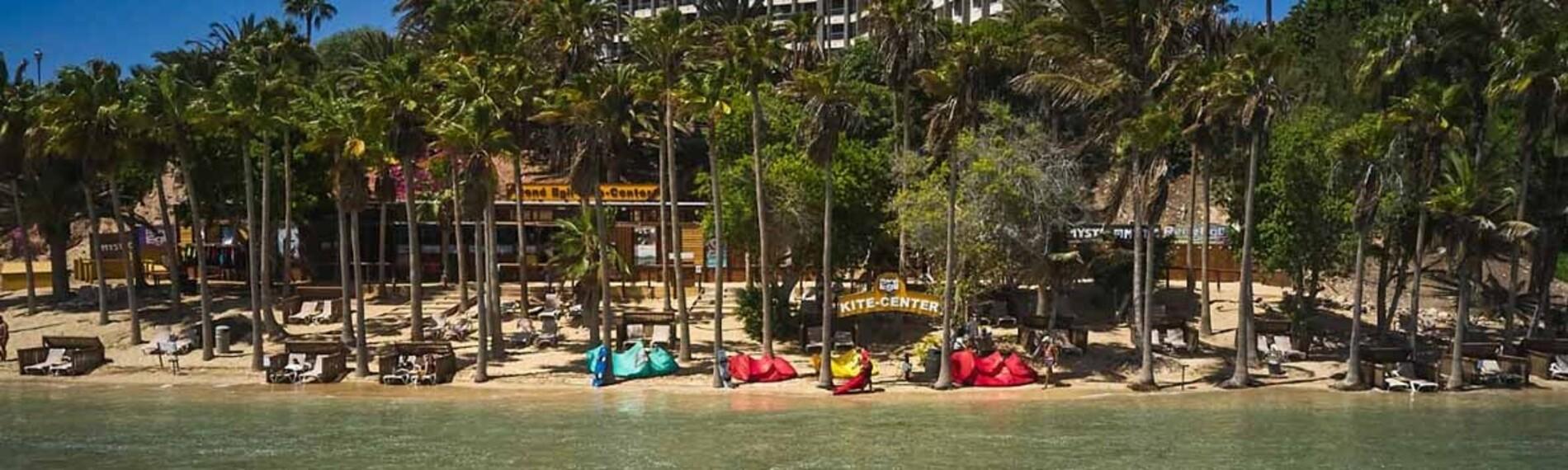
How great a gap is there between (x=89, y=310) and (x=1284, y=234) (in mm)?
39449

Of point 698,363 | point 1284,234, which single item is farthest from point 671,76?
point 1284,234

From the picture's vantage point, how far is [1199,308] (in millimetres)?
42812

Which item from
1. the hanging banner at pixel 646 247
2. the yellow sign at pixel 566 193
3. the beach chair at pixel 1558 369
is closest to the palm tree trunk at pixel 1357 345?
the beach chair at pixel 1558 369

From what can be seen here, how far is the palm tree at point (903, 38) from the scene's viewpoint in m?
39.5

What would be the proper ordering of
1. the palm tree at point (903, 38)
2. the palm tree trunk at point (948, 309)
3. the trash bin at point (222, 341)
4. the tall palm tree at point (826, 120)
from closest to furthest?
the tall palm tree at point (826, 120), the palm tree trunk at point (948, 309), the trash bin at point (222, 341), the palm tree at point (903, 38)

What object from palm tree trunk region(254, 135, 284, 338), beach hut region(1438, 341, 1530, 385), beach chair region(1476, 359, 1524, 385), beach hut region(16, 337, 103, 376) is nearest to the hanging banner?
palm tree trunk region(254, 135, 284, 338)

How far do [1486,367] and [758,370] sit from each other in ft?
62.4

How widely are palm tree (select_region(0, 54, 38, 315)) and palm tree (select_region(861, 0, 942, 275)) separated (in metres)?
25.8

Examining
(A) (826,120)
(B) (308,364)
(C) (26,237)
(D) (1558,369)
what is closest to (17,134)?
(C) (26,237)

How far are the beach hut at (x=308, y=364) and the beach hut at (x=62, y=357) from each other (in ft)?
19.2

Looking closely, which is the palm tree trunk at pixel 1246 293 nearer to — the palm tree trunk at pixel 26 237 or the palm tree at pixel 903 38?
the palm tree at pixel 903 38

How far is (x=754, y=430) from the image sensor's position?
2638 centimetres

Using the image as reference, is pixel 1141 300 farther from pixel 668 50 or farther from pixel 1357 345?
pixel 668 50

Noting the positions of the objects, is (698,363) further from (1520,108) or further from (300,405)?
(1520,108)
